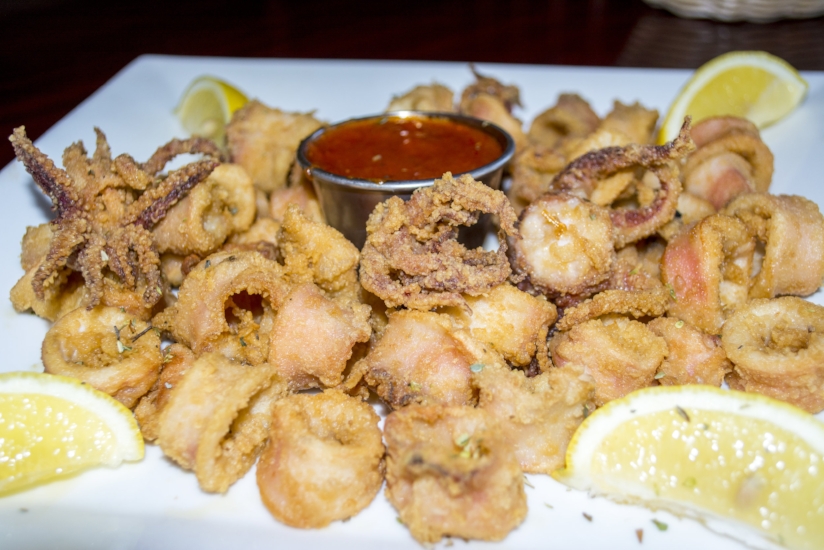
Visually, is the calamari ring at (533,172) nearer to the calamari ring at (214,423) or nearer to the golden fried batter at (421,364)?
the golden fried batter at (421,364)

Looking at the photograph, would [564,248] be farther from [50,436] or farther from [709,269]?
[50,436]

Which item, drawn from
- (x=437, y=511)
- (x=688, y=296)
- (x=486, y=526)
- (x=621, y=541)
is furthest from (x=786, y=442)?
(x=437, y=511)

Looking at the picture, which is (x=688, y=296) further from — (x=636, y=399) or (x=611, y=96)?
(x=611, y=96)

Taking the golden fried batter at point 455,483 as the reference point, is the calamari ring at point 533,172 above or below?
above

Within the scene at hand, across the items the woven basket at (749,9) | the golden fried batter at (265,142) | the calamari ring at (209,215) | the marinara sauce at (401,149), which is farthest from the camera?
the woven basket at (749,9)

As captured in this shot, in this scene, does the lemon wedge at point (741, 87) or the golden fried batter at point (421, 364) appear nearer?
the golden fried batter at point (421, 364)

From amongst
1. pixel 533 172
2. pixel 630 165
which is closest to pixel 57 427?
pixel 533 172

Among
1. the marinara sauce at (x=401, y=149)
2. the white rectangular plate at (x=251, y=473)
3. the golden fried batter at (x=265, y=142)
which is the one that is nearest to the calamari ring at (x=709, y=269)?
the white rectangular plate at (x=251, y=473)
